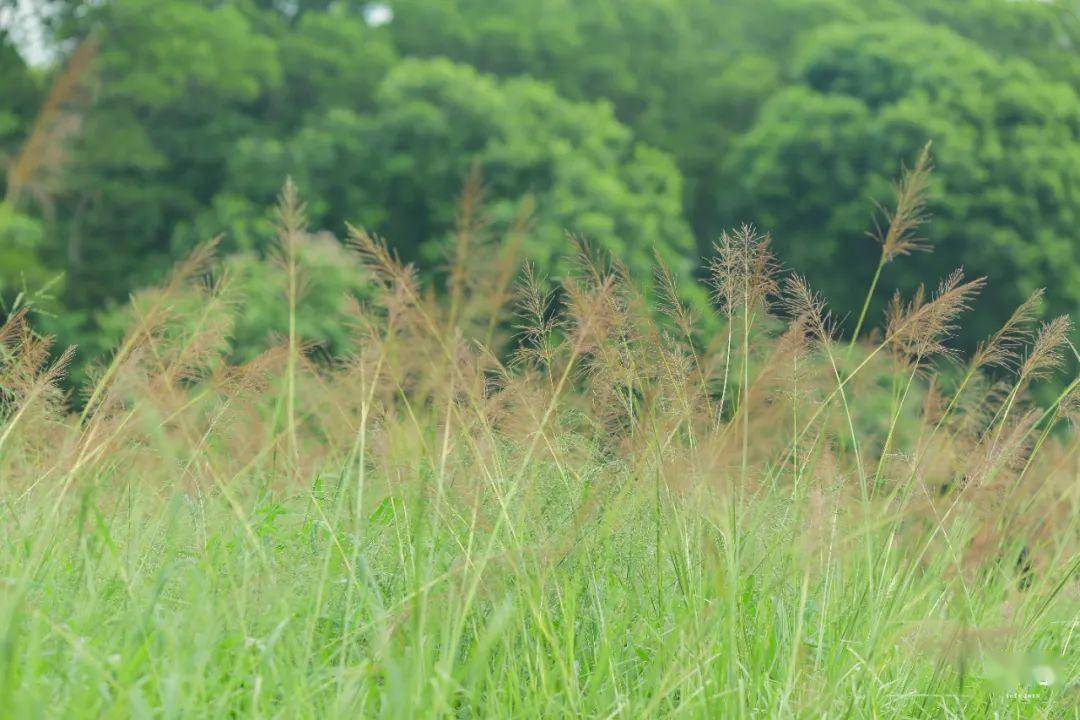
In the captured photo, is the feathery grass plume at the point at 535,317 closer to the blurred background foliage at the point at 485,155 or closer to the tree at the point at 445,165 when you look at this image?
the blurred background foliage at the point at 485,155

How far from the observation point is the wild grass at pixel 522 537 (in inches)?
84.9

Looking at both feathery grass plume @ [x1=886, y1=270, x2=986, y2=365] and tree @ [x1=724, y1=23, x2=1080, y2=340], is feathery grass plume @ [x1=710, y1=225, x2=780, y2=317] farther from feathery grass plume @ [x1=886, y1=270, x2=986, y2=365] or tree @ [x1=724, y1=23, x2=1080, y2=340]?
tree @ [x1=724, y1=23, x2=1080, y2=340]

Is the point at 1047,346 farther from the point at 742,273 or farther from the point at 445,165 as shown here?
the point at 445,165

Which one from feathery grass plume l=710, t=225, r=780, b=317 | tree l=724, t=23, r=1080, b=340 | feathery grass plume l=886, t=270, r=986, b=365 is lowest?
tree l=724, t=23, r=1080, b=340

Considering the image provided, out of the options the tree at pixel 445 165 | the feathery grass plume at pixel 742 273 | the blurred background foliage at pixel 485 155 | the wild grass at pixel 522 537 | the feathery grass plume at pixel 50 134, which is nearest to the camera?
the feathery grass plume at pixel 50 134

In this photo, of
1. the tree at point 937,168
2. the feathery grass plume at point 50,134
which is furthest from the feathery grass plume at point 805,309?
the tree at point 937,168

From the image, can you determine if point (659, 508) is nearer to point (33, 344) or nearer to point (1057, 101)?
point (33, 344)

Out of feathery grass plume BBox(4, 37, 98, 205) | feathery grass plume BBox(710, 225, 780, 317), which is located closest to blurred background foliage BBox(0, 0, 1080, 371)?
feathery grass plume BBox(710, 225, 780, 317)

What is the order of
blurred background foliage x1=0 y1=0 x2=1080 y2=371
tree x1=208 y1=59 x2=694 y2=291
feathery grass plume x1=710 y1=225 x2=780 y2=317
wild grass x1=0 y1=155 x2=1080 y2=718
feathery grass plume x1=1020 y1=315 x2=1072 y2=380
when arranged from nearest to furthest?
wild grass x1=0 y1=155 x2=1080 y2=718 → feathery grass plume x1=710 y1=225 x2=780 y2=317 → feathery grass plume x1=1020 y1=315 x2=1072 y2=380 → blurred background foliage x1=0 y1=0 x2=1080 y2=371 → tree x1=208 y1=59 x2=694 y2=291

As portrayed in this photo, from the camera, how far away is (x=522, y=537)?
254 centimetres

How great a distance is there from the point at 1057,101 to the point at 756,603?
18027 millimetres

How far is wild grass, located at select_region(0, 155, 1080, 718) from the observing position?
2156 mm

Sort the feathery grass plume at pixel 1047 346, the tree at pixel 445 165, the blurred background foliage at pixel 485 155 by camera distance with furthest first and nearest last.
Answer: the tree at pixel 445 165
the blurred background foliage at pixel 485 155
the feathery grass plume at pixel 1047 346

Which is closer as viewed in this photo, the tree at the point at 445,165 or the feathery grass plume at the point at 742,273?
the feathery grass plume at the point at 742,273
